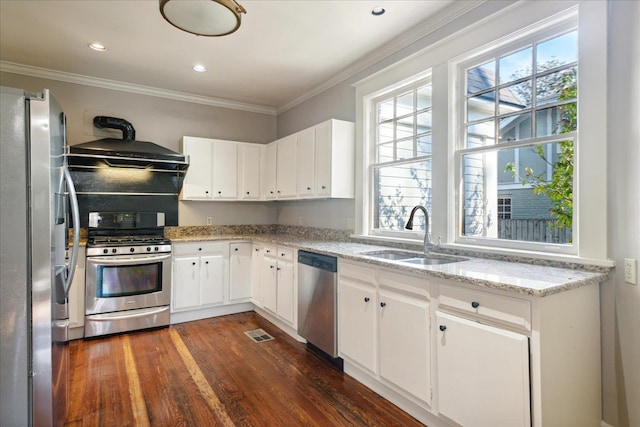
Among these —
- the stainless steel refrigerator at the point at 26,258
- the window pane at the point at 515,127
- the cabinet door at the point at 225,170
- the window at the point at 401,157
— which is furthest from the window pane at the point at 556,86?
the cabinet door at the point at 225,170

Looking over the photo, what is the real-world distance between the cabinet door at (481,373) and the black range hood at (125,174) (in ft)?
11.3

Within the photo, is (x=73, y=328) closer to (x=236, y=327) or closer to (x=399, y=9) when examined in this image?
(x=236, y=327)

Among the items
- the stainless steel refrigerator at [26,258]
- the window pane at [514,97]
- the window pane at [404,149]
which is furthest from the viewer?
the window pane at [404,149]

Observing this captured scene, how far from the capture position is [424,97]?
3.00 meters

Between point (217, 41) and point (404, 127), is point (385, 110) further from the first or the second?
point (217, 41)

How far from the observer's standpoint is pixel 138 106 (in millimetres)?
4273

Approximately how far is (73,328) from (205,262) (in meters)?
1.38

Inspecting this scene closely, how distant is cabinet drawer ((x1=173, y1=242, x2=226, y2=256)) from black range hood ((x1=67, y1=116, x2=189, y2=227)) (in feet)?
2.10

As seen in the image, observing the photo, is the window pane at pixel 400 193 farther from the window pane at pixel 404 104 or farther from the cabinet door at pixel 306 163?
the cabinet door at pixel 306 163

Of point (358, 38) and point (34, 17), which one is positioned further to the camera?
point (358, 38)

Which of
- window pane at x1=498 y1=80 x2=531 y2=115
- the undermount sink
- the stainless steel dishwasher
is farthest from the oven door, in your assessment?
window pane at x1=498 y1=80 x2=531 y2=115

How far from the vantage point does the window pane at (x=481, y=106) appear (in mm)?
2490

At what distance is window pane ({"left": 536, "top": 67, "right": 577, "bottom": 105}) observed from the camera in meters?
2.05

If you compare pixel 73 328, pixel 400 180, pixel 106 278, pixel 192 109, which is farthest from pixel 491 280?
pixel 192 109
